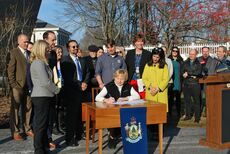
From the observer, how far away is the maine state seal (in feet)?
20.1

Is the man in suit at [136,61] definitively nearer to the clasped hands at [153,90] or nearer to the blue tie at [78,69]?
the clasped hands at [153,90]

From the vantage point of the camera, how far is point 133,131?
6172 mm

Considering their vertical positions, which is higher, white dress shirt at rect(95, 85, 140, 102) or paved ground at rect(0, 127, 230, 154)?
white dress shirt at rect(95, 85, 140, 102)

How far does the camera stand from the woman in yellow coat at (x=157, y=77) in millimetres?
7977

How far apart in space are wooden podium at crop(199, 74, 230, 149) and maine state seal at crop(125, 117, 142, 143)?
1.67 metres

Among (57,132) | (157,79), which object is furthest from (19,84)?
(157,79)

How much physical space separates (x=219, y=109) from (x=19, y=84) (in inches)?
152

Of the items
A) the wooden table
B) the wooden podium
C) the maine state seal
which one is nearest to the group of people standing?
the wooden table

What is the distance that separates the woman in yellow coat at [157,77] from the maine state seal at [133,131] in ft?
6.08

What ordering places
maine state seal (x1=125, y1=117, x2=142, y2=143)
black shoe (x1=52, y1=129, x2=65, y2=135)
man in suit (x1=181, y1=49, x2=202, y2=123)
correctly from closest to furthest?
maine state seal (x1=125, y1=117, x2=142, y2=143) → black shoe (x1=52, y1=129, x2=65, y2=135) → man in suit (x1=181, y1=49, x2=202, y2=123)

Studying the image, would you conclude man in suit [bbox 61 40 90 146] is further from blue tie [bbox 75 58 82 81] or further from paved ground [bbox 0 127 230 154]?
paved ground [bbox 0 127 230 154]

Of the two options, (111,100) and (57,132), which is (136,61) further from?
(57,132)

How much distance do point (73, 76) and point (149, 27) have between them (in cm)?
1879

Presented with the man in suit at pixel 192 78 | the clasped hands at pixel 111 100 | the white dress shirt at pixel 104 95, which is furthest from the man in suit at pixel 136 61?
the man in suit at pixel 192 78
